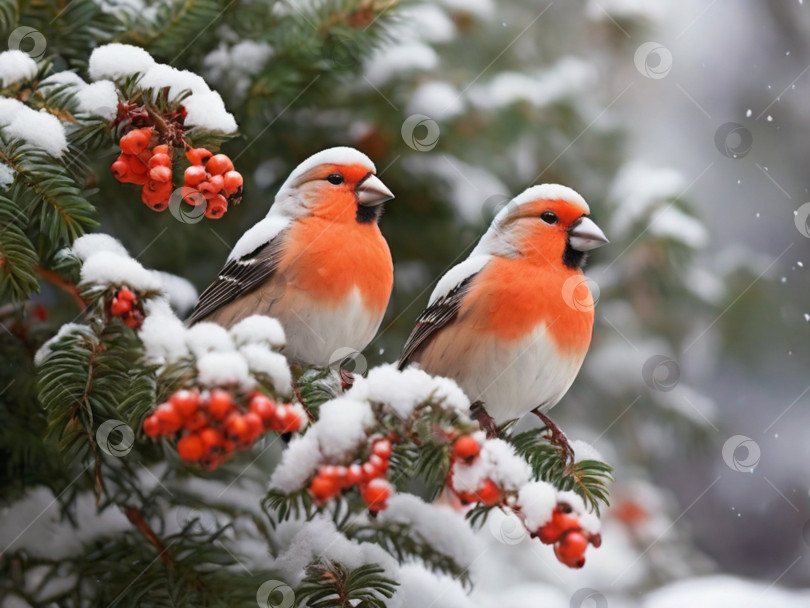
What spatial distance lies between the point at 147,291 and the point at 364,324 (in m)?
0.32

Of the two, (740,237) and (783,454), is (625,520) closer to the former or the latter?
(783,454)

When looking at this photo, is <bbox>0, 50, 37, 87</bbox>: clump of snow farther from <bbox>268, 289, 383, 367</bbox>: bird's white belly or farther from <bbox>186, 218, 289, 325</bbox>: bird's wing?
<bbox>268, 289, 383, 367</bbox>: bird's white belly

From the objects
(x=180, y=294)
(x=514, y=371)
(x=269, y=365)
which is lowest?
(x=180, y=294)

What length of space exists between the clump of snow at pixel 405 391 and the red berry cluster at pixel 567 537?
0.14 meters

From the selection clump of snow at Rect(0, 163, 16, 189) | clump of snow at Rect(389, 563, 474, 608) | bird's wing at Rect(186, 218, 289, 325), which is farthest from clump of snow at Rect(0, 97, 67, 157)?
clump of snow at Rect(389, 563, 474, 608)

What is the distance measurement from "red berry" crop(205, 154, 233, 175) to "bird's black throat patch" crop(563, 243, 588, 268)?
54 cm

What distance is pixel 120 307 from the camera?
0.91m

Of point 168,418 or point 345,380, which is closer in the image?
point 168,418

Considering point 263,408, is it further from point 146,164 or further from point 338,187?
point 338,187

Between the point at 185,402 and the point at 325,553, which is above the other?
the point at 185,402

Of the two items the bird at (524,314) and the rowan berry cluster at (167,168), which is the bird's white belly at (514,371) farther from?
the rowan berry cluster at (167,168)

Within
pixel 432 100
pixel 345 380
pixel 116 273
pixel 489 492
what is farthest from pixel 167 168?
pixel 432 100

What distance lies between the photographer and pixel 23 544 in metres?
1.38

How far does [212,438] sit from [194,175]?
1.03ft
